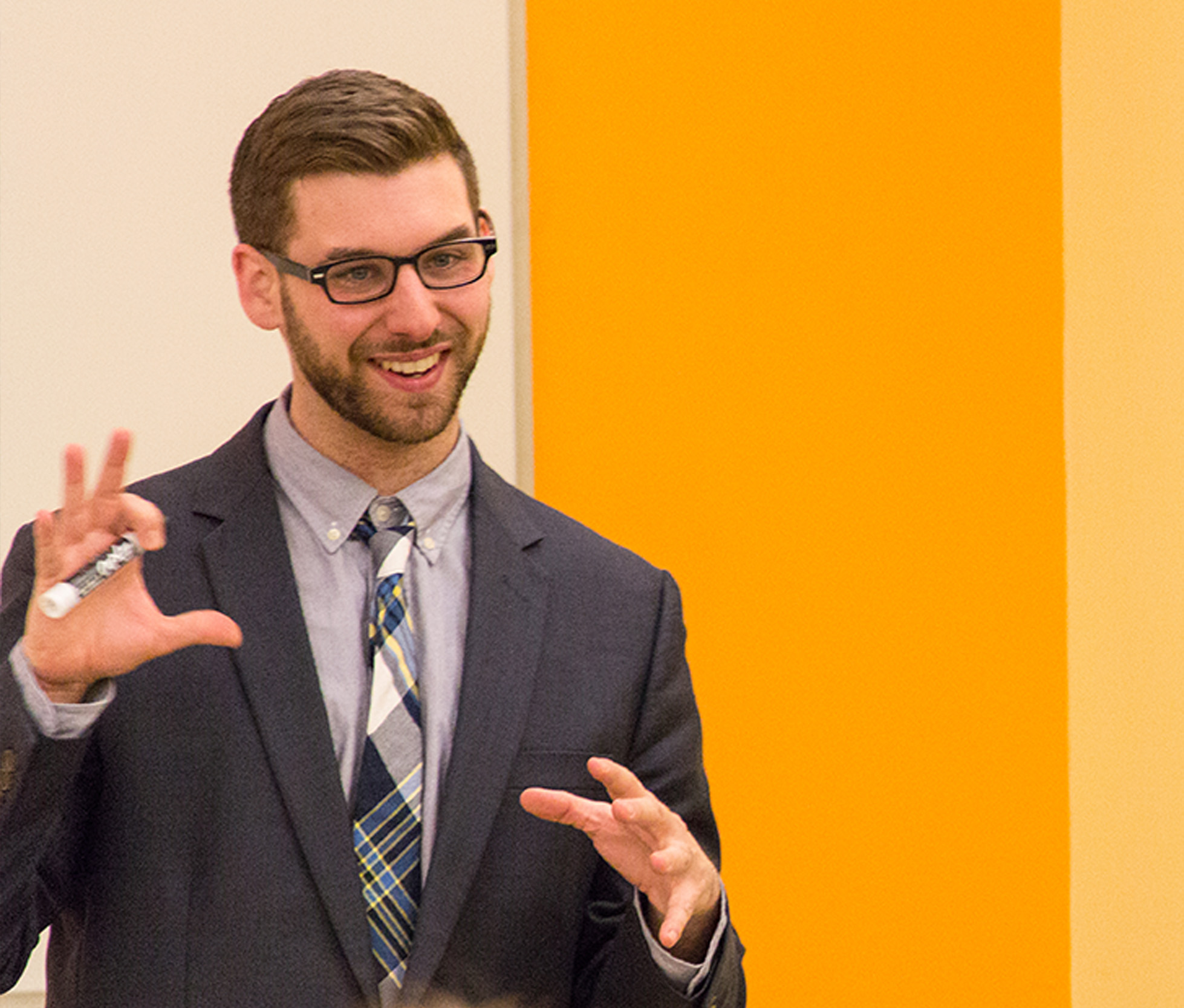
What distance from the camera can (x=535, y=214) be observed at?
2186 mm

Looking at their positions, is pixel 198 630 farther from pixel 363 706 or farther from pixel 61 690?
pixel 363 706

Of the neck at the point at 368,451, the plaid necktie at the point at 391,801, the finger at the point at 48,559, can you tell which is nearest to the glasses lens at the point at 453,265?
the neck at the point at 368,451

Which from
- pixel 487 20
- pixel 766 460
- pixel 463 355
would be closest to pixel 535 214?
pixel 487 20

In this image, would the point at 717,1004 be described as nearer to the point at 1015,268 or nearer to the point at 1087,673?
the point at 1087,673

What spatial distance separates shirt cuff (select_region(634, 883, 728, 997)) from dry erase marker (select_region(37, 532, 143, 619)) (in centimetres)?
59

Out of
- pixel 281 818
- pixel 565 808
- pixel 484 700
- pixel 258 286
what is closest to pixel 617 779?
pixel 565 808

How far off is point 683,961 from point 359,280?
→ 2.55 ft

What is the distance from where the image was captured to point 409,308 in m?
1.46

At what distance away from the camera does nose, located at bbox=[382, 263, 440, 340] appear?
1.46 m

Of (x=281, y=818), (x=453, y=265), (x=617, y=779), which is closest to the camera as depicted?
(x=617, y=779)

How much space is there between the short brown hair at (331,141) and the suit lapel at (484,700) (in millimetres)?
359

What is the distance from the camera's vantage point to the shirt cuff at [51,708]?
122cm

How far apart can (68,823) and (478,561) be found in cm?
49

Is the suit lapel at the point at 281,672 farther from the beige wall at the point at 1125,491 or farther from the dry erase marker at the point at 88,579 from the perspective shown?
the beige wall at the point at 1125,491
